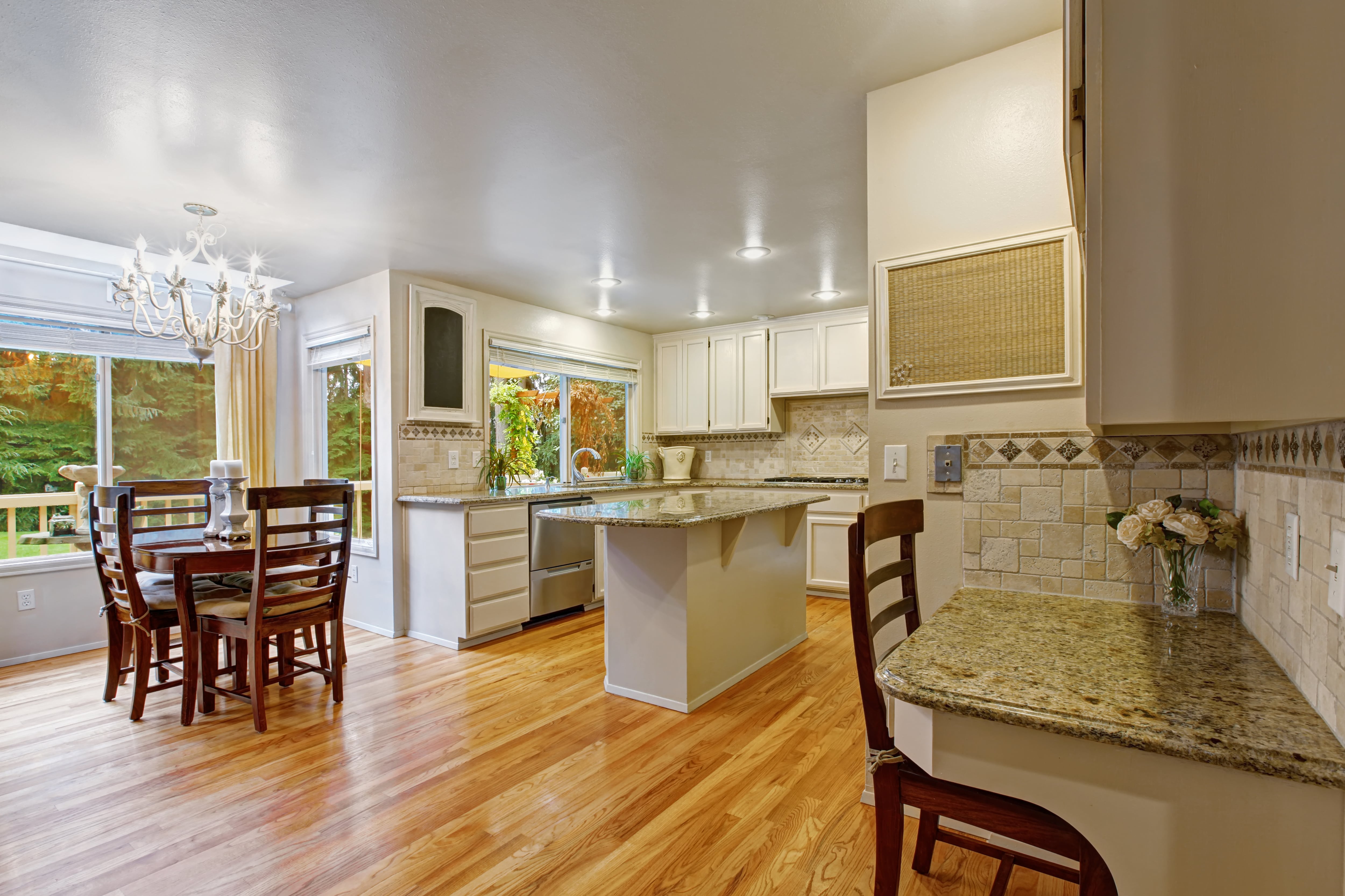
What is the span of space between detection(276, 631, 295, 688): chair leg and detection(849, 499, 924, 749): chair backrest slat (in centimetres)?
272

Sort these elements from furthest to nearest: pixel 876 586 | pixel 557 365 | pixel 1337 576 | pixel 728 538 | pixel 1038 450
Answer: pixel 557 365, pixel 728 538, pixel 1038 450, pixel 876 586, pixel 1337 576

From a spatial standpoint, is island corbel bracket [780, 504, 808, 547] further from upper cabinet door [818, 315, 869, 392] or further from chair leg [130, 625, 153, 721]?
chair leg [130, 625, 153, 721]

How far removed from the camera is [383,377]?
13.1 ft

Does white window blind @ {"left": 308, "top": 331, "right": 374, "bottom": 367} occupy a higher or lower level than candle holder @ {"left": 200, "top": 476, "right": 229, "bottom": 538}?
higher

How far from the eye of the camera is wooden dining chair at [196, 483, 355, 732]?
2.62m

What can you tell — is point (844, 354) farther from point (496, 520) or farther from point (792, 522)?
point (496, 520)

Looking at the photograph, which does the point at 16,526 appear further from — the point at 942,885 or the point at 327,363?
the point at 942,885

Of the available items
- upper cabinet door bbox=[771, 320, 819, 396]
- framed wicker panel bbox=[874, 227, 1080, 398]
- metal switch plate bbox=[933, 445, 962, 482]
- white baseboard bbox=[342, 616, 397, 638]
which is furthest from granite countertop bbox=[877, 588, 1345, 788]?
upper cabinet door bbox=[771, 320, 819, 396]

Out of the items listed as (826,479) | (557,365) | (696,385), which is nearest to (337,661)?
(557,365)

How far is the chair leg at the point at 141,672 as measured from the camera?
2729mm

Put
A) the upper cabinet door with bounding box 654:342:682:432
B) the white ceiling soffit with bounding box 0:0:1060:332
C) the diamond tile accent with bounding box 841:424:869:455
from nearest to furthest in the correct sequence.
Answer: the white ceiling soffit with bounding box 0:0:1060:332, the diamond tile accent with bounding box 841:424:869:455, the upper cabinet door with bounding box 654:342:682:432

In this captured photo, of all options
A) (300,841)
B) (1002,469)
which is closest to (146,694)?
(300,841)

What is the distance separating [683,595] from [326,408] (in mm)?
3276

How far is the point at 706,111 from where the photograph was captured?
7.14ft
